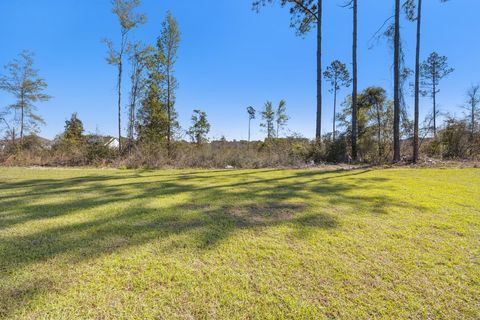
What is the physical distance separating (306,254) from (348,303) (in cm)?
52

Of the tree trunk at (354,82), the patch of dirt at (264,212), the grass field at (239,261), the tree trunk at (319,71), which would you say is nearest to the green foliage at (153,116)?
the tree trunk at (319,71)

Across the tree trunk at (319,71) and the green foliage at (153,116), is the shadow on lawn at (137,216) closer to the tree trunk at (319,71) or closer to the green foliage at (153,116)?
the tree trunk at (319,71)

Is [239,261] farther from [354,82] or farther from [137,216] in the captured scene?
[354,82]

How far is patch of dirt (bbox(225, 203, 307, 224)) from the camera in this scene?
2.59 m

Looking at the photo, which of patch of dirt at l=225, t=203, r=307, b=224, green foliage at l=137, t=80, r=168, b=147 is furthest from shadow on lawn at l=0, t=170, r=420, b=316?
green foliage at l=137, t=80, r=168, b=147

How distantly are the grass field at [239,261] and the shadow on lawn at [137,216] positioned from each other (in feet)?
0.05

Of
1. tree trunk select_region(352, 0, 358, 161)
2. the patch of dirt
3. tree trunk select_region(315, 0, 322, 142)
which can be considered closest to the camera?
the patch of dirt

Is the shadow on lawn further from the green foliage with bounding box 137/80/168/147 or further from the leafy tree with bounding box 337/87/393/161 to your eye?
the green foliage with bounding box 137/80/168/147

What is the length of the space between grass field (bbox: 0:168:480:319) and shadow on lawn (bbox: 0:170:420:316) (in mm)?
15

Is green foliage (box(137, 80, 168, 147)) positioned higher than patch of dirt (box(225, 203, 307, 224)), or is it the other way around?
green foliage (box(137, 80, 168, 147))

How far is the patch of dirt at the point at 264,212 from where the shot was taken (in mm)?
2594

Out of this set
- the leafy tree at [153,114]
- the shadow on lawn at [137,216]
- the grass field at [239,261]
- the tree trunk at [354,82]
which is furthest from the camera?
the leafy tree at [153,114]

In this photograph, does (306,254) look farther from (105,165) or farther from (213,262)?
(105,165)

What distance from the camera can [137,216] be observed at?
266 cm
